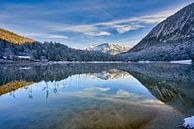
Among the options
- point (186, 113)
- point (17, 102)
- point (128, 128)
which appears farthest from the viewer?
point (17, 102)

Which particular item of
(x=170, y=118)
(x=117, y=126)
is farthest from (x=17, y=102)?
(x=170, y=118)

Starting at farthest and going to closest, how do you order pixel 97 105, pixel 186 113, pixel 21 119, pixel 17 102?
1. pixel 17 102
2. pixel 97 105
3. pixel 186 113
4. pixel 21 119

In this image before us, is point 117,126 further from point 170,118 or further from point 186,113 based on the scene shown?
point 186,113

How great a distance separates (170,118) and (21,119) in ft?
40.6

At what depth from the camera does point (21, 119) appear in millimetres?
19172

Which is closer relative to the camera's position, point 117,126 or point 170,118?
point 117,126

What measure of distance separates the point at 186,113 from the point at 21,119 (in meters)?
14.4

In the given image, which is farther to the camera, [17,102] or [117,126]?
[17,102]

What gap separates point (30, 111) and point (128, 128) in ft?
33.6

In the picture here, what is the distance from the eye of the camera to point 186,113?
68.6 ft

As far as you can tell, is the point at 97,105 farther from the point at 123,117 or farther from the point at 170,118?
the point at 170,118

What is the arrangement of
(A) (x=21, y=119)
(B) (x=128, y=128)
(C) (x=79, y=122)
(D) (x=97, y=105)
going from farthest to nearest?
(D) (x=97, y=105)
(A) (x=21, y=119)
(C) (x=79, y=122)
(B) (x=128, y=128)

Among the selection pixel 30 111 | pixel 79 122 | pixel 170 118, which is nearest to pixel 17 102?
pixel 30 111

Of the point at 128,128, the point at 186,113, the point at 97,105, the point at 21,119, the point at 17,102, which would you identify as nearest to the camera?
the point at 128,128
